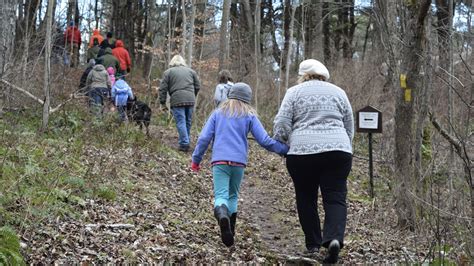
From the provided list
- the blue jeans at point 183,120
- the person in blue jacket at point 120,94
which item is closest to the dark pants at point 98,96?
the person in blue jacket at point 120,94

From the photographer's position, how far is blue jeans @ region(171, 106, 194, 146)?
1148 cm

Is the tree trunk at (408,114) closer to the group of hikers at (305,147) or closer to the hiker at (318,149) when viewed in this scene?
the group of hikers at (305,147)

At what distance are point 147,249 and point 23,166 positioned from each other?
2.21 metres

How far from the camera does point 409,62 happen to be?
7398 mm

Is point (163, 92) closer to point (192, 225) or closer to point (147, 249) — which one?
point (192, 225)

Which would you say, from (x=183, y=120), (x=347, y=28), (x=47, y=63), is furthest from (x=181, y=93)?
(x=347, y=28)

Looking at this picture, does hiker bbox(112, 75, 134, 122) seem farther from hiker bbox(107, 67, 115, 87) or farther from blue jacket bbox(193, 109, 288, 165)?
blue jacket bbox(193, 109, 288, 165)

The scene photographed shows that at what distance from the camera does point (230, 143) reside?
19.4 feet

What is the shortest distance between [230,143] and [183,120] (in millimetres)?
5662

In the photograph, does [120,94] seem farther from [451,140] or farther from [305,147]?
[305,147]

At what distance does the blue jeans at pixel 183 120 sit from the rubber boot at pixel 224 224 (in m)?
5.88

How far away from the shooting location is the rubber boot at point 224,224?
18.6 feet

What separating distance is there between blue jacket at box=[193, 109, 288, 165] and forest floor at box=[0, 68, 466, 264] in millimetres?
981

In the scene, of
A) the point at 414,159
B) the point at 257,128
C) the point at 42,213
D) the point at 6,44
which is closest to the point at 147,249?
the point at 42,213
